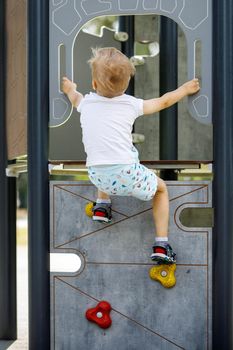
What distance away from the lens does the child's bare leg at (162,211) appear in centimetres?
364

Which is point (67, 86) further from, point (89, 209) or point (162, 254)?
point (162, 254)

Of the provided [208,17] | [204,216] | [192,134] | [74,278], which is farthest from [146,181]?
[192,134]

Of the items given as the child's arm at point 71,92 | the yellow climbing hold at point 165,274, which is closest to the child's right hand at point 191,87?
the child's arm at point 71,92

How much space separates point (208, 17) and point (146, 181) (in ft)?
3.17

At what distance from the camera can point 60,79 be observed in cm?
388

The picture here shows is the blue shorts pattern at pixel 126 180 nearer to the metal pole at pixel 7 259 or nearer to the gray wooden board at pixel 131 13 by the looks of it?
the gray wooden board at pixel 131 13

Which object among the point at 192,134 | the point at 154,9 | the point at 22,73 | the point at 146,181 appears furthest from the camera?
the point at 192,134

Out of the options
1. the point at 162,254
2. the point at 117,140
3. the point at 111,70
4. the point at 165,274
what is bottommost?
the point at 165,274

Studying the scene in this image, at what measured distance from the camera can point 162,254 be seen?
3.60 meters

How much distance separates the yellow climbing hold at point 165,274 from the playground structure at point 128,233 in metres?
0.04

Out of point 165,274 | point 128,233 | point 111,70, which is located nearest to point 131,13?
point 111,70

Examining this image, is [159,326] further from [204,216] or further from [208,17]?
[208,17]

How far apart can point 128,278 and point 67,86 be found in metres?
1.11

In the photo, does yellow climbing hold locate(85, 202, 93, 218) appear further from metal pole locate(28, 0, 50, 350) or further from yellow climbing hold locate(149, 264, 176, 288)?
yellow climbing hold locate(149, 264, 176, 288)
